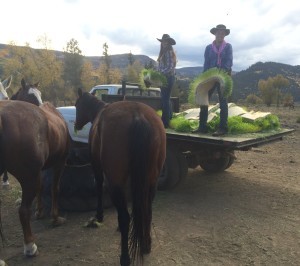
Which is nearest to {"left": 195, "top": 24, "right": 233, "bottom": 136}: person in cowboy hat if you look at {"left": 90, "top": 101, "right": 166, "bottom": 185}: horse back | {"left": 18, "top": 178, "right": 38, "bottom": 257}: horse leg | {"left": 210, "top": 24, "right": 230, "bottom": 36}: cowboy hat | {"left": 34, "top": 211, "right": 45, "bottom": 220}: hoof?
{"left": 210, "top": 24, "right": 230, "bottom": 36}: cowboy hat

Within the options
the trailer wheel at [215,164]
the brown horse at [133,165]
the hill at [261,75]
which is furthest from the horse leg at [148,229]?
the hill at [261,75]

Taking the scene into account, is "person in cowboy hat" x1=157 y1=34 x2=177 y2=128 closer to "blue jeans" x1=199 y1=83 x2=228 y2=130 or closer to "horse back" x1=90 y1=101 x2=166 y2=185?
"blue jeans" x1=199 y1=83 x2=228 y2=130

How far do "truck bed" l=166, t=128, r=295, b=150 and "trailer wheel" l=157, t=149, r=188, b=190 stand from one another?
0.68ft

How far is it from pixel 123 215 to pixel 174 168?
8.19ft

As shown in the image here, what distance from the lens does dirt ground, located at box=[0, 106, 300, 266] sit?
360 centimetres

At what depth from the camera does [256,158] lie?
920cm

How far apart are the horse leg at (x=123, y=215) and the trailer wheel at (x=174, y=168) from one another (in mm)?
2442

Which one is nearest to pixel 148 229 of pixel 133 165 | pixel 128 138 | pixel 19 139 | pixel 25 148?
pixel 133 165

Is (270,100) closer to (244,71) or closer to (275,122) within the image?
(275,122)

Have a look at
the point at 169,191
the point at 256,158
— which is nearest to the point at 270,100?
the point at 256,158

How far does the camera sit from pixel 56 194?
468cm

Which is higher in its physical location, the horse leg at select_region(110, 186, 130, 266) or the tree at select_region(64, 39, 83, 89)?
the tree at select_region(64, 39, 83, 89)

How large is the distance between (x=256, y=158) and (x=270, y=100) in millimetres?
47718

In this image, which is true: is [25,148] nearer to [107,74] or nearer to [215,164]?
[215,164]
